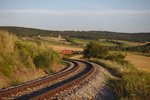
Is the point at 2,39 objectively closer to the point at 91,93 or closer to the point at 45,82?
the point at 45,82

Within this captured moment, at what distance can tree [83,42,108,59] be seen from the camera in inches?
2692

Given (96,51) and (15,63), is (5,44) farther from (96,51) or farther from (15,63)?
(96,51)

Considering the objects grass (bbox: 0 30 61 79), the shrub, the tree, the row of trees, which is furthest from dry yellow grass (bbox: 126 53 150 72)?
the shrub

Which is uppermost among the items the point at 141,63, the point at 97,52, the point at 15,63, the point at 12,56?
the point at 12,56

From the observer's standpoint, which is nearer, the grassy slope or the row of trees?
the grassy slope

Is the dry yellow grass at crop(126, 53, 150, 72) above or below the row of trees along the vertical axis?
below

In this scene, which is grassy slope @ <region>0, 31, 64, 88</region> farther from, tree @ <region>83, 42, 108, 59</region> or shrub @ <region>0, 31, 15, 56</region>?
tree @ <region>83, 42, 108, 59</region>

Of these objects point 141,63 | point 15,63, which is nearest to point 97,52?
point 141,63

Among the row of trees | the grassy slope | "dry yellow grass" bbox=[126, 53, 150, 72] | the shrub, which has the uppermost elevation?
the shrub

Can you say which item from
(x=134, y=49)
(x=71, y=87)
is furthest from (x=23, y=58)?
(x=134, y=49)

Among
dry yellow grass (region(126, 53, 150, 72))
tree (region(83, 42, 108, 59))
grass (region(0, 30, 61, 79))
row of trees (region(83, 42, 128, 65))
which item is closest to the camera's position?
grass (region(0, 30, 61, 79))

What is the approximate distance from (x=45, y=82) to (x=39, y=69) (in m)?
7.06

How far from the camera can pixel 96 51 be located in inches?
2736

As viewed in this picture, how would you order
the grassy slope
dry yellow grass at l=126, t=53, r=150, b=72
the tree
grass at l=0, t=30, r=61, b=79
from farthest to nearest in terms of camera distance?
the tree
dry yellow grass at l=126, t=53, r=150, b=72
grass at l=0, t=30, r=61, b=79
the grassy slope
